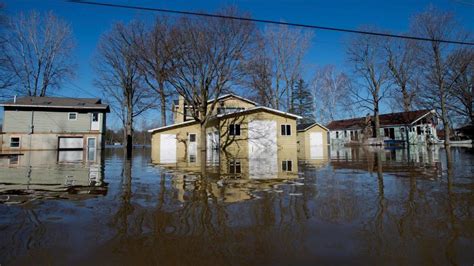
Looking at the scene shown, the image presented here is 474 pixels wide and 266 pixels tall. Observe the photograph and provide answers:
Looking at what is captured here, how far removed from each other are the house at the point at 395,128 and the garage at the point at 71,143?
1364 inches

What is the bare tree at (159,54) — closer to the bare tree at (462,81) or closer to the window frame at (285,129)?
the window frame at (285,129)

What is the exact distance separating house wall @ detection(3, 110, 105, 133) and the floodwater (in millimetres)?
23862

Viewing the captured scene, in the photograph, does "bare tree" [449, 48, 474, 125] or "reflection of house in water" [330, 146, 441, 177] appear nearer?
"reflection of house in water" [330, 146, 441, 177]

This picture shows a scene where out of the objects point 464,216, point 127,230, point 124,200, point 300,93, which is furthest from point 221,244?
point 300,93

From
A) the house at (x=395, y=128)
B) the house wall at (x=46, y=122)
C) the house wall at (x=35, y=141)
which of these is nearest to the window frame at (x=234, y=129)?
the house wall at (x=46, y=122)

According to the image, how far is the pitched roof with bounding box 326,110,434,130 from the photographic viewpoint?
39.9 meters

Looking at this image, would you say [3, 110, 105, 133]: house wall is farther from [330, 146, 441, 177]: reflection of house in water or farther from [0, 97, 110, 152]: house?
[330, 146, 441, 177]: reflection of house in water

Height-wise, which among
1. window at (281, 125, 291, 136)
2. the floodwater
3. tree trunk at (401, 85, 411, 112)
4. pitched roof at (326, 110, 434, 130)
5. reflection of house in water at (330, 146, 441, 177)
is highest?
tree trunk at (401, 85, 411, 112)

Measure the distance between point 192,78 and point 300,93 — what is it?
3571 centimetres

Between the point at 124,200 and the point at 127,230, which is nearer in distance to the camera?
the point at 127,230

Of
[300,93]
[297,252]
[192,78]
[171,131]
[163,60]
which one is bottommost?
[297,252]

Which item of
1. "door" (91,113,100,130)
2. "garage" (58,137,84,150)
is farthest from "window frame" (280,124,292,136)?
"garage" (58,137,84,150)

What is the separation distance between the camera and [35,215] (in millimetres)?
4043

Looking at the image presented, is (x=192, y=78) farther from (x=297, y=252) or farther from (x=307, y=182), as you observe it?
(x=297, y=252)
